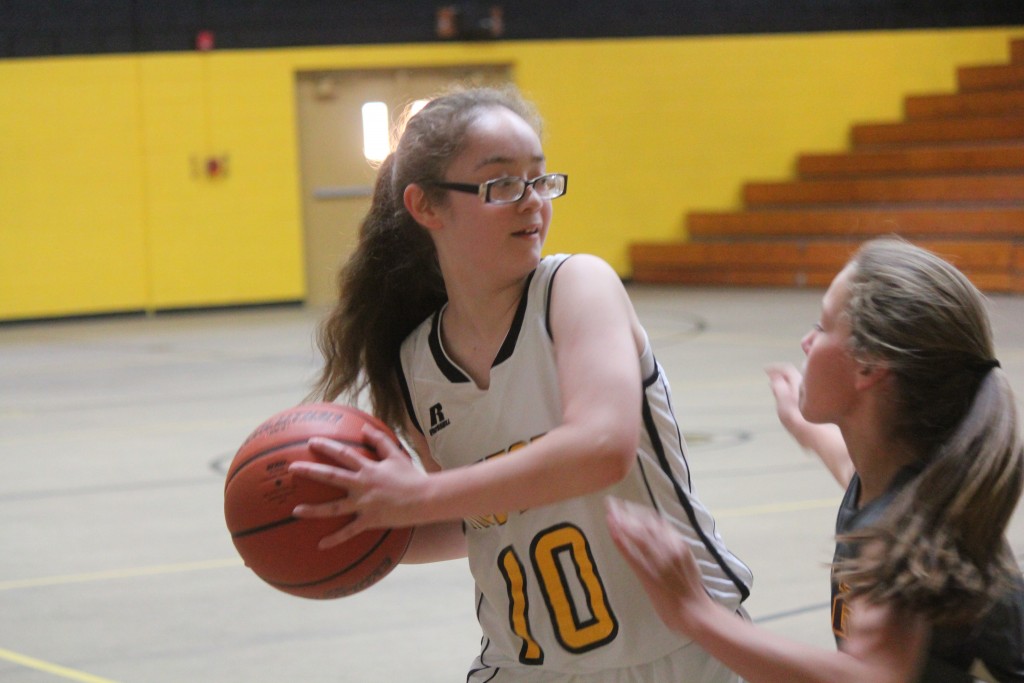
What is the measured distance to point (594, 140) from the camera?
44.1 feet

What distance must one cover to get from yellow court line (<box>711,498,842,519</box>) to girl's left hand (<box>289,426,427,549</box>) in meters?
2.71

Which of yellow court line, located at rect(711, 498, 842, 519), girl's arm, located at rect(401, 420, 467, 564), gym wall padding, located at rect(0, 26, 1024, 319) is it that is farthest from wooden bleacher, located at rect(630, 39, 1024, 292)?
girl's arm, located at rect(401, 420, 467, 564)

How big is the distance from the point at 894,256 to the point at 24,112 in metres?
11.2

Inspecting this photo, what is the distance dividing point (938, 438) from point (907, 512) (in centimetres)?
12

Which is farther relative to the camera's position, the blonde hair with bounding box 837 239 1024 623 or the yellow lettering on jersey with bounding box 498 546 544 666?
the yellow lettering on jersey with bounding box 498 546 544 666

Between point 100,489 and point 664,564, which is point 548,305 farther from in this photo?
point 100,489

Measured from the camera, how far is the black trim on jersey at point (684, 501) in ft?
5.71

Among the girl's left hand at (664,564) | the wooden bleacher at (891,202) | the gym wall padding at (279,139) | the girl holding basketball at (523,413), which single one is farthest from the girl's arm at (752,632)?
the gym wall padding at (279,139)

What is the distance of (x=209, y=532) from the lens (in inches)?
170

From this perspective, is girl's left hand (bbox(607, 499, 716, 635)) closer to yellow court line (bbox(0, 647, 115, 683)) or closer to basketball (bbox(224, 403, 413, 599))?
basketball (bbox(224, 403, 413, 599))

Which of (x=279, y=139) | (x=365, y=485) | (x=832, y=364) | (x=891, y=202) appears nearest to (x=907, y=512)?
(x=832, y=364)

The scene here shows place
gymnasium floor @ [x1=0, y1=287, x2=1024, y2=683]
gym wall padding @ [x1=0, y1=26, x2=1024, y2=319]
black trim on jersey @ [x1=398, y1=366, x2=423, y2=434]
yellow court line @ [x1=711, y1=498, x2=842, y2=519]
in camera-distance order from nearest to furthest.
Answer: black trim on jersey @ [x1=398, y1=366, x2=423, y2=434]
gymnasium floor @ [x1=0, y1=287, x2=1024, y2=683]
yellow court line @ [x1=711, y1=498, x2=842, y2=519]
gym wall padding @ [x1=0, y1=26, x2=1024, y2=319]

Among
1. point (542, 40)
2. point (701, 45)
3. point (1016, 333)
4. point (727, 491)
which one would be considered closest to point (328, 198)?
point (542, 40)

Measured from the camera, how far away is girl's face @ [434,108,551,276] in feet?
5.59
